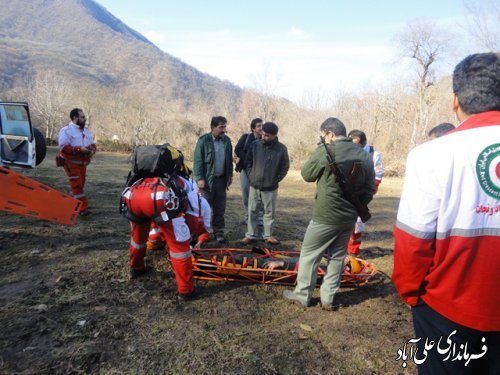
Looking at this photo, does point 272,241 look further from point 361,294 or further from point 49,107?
point 49,107

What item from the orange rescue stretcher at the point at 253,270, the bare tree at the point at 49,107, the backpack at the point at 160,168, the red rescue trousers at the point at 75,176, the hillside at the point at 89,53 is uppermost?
the hillside at the point at 89,53

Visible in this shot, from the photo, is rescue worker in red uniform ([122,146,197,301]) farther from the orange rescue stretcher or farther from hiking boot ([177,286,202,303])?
the orange rescue stretcher

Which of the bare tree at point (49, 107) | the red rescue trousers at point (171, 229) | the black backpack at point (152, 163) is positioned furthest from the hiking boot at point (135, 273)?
the bare tree at point (49, 107)

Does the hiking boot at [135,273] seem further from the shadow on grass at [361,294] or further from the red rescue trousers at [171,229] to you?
the shadow on grass at [361,294]

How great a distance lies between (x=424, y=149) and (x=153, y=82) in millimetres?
123570

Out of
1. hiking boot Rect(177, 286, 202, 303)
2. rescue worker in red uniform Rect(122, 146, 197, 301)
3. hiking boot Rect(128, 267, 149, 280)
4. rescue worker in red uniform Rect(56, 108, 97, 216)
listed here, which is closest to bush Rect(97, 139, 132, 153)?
rescue worker in red uniform Rect(56, 108, 97, 216)

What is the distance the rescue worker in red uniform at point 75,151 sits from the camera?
6.23 m

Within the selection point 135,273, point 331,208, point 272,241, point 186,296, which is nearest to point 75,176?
point 135,273

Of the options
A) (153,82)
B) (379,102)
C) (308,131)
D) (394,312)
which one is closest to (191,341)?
(394,312)

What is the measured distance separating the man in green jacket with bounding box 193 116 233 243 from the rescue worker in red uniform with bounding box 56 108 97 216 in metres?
2.31

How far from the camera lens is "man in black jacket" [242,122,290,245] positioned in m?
5.58

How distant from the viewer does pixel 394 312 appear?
3828mm

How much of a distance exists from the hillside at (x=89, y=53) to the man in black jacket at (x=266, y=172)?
3617 inches

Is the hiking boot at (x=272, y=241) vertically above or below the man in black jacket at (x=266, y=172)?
below
